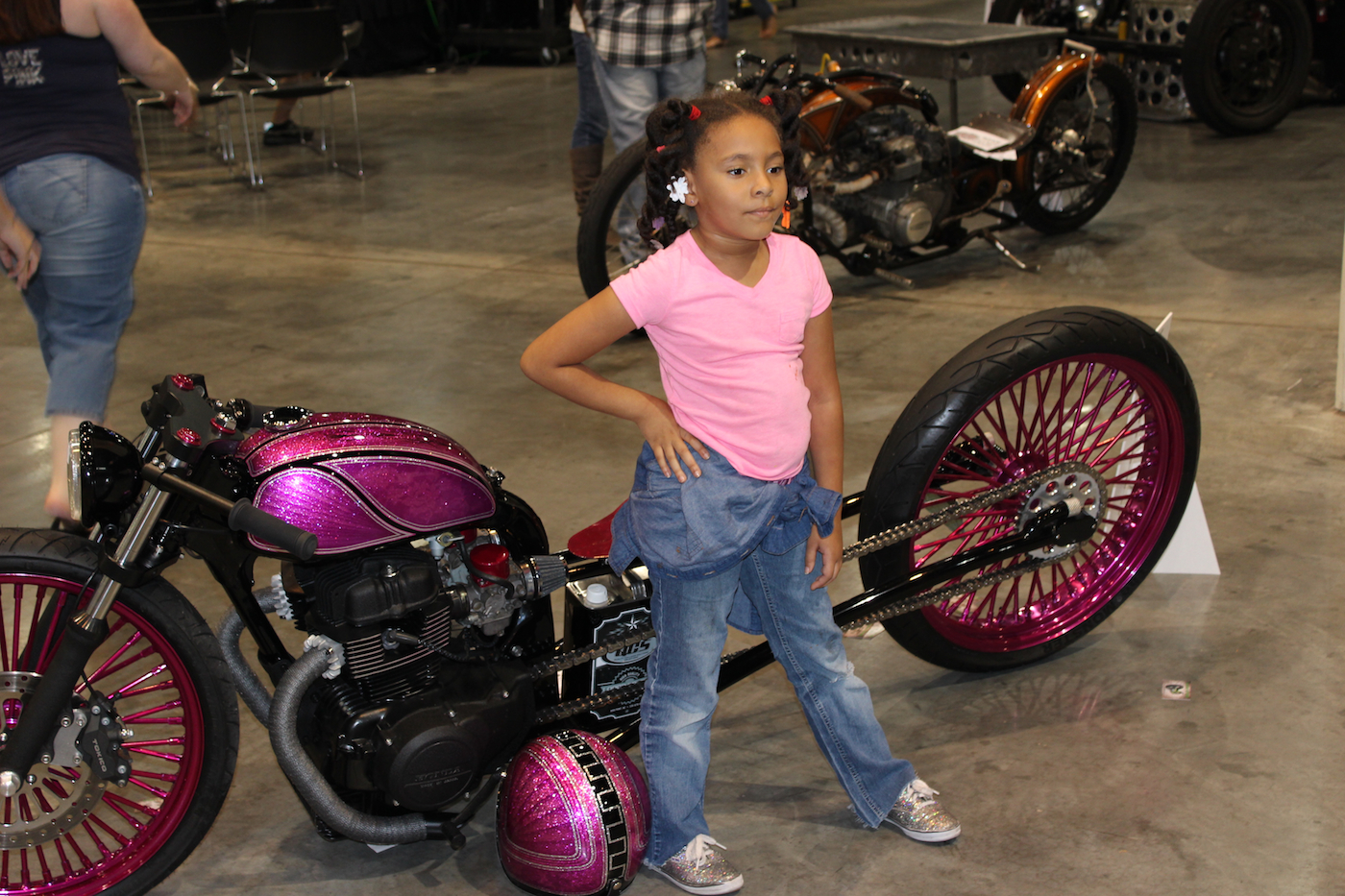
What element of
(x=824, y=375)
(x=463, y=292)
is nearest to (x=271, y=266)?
(x=463, y=292)

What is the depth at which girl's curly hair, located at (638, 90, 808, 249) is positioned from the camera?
2.06 metres

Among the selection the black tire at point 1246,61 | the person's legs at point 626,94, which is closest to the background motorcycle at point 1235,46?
the black tire at point 1246,61

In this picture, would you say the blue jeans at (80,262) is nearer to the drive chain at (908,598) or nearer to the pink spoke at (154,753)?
the pink spoke at (154,753)

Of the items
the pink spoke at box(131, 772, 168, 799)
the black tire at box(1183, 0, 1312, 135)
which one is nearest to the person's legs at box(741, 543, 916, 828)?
the pink spoke at box(131, 772, 168, 799)

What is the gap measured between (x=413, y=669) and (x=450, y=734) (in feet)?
0.41

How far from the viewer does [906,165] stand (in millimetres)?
5258

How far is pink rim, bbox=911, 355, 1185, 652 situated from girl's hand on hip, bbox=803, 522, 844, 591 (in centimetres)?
43

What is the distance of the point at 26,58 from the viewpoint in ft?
9.61

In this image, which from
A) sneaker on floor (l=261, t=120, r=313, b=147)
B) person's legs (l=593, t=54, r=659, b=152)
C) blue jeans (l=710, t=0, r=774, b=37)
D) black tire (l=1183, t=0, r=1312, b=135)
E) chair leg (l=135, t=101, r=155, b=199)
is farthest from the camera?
blue jeans (l=710, t=0, r=774, b=37)

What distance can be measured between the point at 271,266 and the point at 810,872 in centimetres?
477

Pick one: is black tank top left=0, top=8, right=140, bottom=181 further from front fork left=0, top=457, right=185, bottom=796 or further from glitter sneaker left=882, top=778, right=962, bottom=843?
glitter sneaker left=882, top=778, right=962, bottom=843

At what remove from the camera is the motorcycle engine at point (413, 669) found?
2137mm

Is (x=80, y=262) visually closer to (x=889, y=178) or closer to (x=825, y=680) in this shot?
(x=825, y=680)

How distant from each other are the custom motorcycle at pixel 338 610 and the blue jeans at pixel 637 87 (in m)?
3.12
